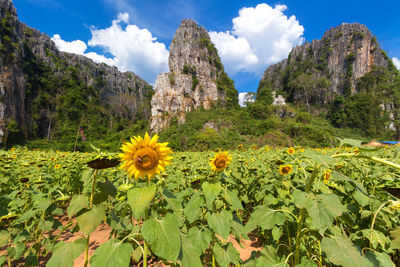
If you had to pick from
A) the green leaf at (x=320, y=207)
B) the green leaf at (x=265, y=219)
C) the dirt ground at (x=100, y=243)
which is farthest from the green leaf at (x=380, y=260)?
the dirt ground at (x=100, y=243)

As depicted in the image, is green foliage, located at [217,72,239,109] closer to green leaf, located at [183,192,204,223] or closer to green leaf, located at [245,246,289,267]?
green leaf, located at [183,192,204,223]

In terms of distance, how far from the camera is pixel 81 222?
0.78m

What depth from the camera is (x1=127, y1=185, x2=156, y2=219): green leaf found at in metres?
0.69

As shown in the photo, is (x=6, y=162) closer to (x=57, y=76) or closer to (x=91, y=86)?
(x=57, y=76)

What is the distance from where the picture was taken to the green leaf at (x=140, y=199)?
69cm

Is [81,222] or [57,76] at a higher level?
[57,76]

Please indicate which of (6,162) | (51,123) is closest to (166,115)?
(51,123)

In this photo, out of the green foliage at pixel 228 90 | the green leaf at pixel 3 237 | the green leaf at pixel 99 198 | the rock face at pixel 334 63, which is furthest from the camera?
the green foliage at pixel 228 90

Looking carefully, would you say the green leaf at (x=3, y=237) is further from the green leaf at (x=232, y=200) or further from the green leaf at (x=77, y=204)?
the green leaf at (x=232, y=200)

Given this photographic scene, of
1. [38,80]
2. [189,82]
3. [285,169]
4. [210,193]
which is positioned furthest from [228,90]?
[210,193]

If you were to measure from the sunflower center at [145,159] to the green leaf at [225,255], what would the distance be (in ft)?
2.65

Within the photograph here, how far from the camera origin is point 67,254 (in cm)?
84

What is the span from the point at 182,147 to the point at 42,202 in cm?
2249

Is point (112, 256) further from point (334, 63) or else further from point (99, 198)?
point (334, 63)
